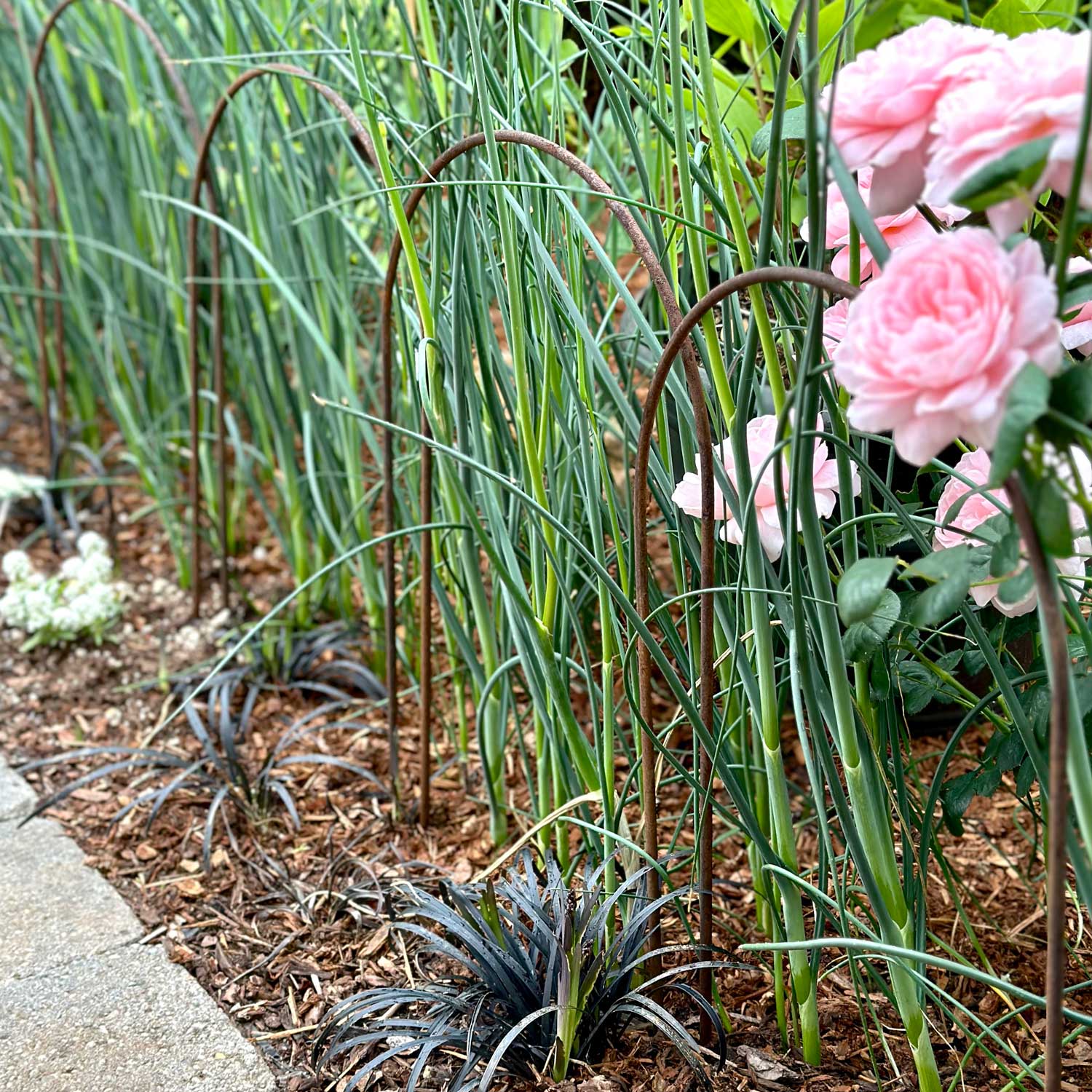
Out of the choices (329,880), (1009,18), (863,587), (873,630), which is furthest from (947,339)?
(329,880)

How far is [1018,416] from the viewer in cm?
57

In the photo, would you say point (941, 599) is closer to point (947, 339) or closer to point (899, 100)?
point (947, 339)

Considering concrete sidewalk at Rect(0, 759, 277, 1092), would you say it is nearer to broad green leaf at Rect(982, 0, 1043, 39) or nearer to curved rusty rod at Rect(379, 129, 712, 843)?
curved rusty rod at Rect(379, 129, 712, 843)

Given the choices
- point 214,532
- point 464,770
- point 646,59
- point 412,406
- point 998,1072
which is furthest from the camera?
point 214,532

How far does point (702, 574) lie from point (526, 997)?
446mm

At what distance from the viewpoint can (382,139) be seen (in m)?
1.23

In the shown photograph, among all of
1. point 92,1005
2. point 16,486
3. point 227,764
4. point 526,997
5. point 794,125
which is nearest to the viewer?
point 794,125

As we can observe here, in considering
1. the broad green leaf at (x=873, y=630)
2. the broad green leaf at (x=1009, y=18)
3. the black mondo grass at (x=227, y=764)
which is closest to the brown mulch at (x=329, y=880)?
the black mondo grass at (x=227, y=764)

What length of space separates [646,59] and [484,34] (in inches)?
28.2

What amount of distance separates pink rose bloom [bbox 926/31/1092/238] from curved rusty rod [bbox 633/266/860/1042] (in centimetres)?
18

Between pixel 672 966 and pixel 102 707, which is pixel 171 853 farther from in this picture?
pixel 672 966

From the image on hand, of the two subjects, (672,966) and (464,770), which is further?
(464,770)

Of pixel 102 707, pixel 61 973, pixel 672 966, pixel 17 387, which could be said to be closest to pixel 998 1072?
pixel 672 966

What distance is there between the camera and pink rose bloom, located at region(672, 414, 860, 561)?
3.09 feet
